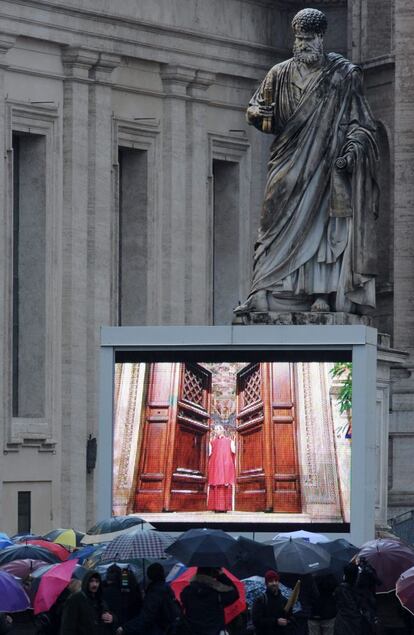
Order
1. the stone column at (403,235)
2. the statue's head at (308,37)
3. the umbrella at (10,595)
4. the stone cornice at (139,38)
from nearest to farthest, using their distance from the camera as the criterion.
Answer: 1. the umbrella at (10,595)
2. the statue's head at (308,37)
3. the stone cornice at (139,38)
4. the stone column at (403,235)

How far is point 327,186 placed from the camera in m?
31.4

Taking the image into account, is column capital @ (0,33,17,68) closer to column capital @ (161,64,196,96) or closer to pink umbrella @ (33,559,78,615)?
column capital @ (161,64,196,96)

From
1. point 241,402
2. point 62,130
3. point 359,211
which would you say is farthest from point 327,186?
point 62,130

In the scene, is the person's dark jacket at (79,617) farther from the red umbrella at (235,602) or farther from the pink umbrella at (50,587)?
the pink umbrella at (50,587)

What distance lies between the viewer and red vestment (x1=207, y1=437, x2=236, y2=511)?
97.6ft

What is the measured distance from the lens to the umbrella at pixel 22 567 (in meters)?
30.1

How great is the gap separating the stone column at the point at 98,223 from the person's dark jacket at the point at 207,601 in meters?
28.5

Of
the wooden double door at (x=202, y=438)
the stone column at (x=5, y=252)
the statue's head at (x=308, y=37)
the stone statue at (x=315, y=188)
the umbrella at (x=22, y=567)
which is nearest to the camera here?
the wooden double door at (x=202, y=438)

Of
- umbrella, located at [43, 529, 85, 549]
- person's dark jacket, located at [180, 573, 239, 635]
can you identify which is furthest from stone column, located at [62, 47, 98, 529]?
person's dark jacket, located at [180, 573, 239, 635]

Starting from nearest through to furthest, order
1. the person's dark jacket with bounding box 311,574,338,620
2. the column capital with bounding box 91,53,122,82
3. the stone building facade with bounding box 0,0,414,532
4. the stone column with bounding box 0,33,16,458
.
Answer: the person's dark jacket with bounding box 311,574,338,620, the stone column with bounding box 0,33,16,458, the stone building facade with bounding box 0,0,414,532, the column capital with bounding box 91,53,122,82

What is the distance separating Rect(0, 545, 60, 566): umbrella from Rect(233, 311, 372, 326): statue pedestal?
126 inches

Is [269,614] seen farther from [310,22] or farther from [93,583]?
[310,22]

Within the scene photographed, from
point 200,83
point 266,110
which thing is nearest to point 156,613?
point 266,110

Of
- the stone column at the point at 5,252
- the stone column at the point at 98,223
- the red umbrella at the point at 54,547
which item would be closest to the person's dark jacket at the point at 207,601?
the red umbrella at the point at 54,547
